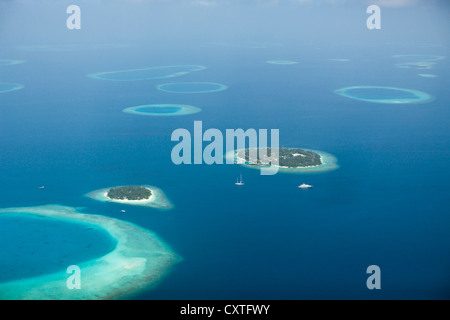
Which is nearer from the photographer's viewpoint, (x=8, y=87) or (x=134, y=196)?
(x=134, y=196)

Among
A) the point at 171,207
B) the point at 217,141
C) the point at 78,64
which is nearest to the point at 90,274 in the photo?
the point at 171,207

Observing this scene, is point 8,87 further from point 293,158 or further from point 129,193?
point 293,158

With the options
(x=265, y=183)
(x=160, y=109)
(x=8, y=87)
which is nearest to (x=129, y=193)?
(x=265, y=183)

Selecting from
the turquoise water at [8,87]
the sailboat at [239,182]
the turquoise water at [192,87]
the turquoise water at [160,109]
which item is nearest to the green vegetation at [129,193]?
the sailboat at [239,182]

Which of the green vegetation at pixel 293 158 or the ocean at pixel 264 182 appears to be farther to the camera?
the green vegetation at pixel 293 158

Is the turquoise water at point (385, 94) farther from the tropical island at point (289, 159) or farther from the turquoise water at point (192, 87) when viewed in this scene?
the tropical island at point (289, 159)
